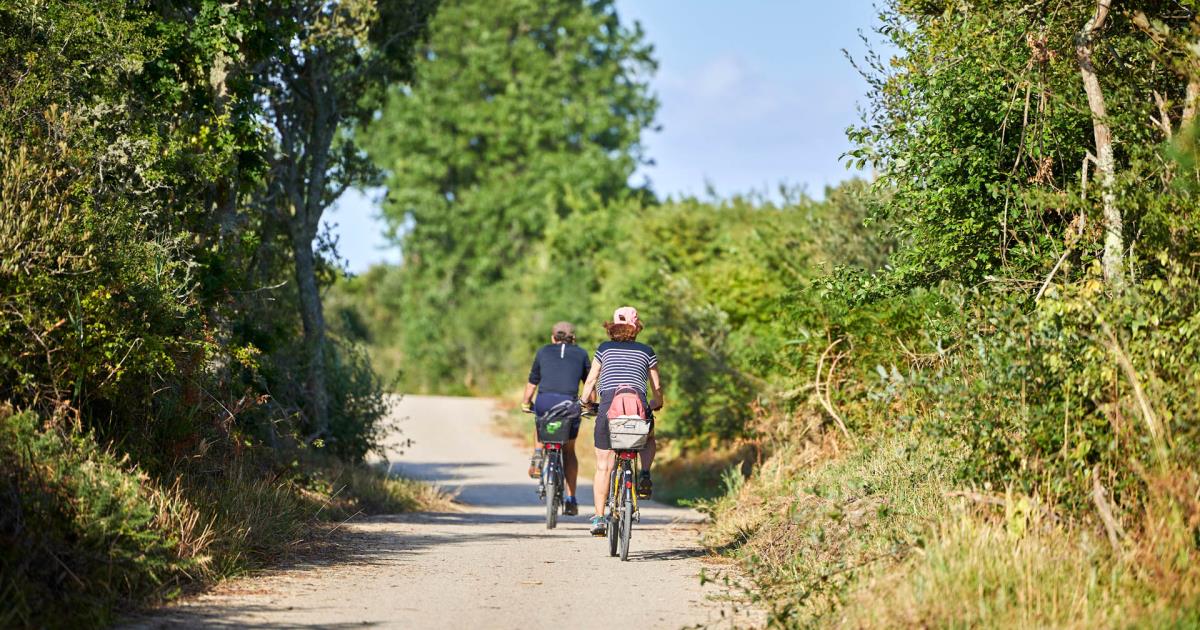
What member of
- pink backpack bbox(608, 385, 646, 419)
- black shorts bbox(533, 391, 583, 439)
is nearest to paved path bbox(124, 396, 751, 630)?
black shorts bbox(533, 391, 583, 439)

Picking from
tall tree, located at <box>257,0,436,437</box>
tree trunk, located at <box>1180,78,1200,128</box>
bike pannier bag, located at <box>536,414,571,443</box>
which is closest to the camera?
tree trunk, located at <box>1180,78,1200,128</box>

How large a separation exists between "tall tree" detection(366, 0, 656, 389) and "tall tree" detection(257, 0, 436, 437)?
3449 cm

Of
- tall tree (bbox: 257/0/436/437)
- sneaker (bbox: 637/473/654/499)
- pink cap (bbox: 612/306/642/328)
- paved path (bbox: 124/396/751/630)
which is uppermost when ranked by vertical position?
tall tree (bbox: 257/0/436/437)

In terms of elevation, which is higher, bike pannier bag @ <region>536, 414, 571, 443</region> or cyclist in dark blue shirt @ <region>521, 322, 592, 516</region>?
cyclist in dark blue shirt @ <region>521, 322, 592, 516</region>

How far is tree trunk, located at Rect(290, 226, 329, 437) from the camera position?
1741 cm

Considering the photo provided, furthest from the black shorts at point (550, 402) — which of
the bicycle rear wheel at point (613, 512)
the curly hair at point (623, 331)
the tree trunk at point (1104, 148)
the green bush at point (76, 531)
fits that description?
the tree trunk at point (1104, 148)

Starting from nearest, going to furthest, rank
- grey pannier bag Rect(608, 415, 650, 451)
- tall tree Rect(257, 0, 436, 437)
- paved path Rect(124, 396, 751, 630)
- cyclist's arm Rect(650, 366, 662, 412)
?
1. paved path Rect(124, 396, 751, 630)
2. grey pannier bag Rect(608, 415, 650, 451)
3. cyclist's arm Rect(650, 366, 662, 412)
4. tall tree Rect(257, 0, 436, 437)

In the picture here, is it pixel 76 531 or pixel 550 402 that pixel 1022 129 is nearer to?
pixel 550 402

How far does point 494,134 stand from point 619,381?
43.6 m

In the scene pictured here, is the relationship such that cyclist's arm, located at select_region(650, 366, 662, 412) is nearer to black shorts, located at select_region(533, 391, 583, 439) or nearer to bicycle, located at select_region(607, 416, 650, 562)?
bicycle, located at select_region(607, 416, 650, 562)

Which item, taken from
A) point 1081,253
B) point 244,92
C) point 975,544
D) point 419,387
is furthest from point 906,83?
point 419,387

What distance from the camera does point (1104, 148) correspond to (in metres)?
10.4

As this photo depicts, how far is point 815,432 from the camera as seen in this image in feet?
51.9

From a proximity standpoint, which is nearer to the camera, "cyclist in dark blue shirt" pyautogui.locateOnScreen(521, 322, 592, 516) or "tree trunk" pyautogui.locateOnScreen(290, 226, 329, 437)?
"cyclist in dark blue shirt" pyautogui.locateOnScreen(521, 322, 592, 516)
